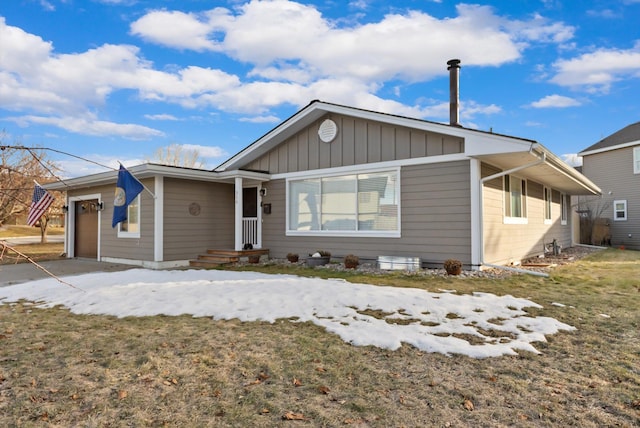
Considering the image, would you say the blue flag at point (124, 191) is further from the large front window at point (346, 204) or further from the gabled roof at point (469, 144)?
the large front window at point (346, 204)

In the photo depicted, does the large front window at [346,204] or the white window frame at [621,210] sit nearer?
the large front window at [346,204]

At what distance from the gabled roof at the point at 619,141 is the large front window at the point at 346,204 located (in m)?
15.6

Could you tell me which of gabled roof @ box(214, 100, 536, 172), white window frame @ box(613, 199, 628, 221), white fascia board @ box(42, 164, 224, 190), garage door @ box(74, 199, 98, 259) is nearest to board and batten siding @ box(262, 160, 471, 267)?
gabled roof @ box(214, 100, 536, 172)

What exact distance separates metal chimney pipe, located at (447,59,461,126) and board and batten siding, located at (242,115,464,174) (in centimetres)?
152

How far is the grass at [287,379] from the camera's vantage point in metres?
2.40

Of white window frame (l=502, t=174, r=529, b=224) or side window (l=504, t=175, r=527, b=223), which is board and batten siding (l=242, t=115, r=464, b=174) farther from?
side window (l=504, t=175, r=527, b=223)

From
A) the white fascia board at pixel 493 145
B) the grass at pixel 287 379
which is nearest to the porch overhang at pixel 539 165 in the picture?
the white fascia board at pixel 493 145

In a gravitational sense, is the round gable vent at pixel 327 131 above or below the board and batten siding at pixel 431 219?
above

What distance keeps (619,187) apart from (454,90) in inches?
548

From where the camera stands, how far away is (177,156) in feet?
109

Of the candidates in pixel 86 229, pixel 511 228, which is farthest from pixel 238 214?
pixel 511 228

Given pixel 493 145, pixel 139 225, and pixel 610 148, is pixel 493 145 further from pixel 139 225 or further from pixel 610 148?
pixel 610 148

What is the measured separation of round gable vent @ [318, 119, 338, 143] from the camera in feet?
32.7

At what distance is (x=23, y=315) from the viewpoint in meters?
5.16
